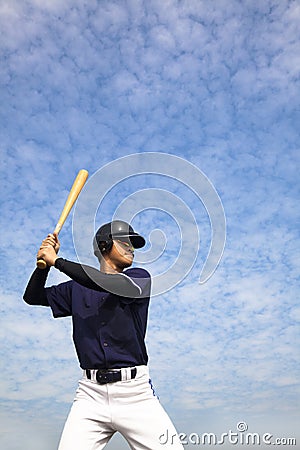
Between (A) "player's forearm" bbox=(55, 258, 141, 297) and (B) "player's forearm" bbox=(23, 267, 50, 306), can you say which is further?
(B) "player's forearm" bbox=(23, 267, 50, 306)

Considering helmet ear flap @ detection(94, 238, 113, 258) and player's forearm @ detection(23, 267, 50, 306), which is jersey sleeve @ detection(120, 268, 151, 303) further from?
player's forearm @ detection(23, 267, 50, 306)

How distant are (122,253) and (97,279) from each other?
2.29ft

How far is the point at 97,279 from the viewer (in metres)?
4.62

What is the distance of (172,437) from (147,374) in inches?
23.8

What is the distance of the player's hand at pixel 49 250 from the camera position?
4.80m

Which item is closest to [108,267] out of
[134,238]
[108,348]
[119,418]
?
[134,238]

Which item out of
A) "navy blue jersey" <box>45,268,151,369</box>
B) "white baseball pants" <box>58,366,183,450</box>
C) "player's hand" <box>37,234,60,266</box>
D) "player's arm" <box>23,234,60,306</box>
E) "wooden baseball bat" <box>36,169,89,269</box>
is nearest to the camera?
"white baseball pants" <box>58,366,183,450</box>

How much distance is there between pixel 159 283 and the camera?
4891 millimetres

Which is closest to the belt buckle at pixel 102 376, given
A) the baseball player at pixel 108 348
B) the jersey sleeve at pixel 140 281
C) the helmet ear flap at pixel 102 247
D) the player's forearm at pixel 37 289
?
the baseball player at pixel 108 348

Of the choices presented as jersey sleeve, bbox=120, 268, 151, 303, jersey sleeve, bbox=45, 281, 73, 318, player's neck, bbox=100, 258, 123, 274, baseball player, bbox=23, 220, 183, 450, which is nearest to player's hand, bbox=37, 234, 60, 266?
baseball player, bbox=23, 220, 183, 450

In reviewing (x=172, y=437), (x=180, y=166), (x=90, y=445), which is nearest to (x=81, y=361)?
(x=90, y=445)

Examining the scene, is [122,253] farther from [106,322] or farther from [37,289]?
[37,289]

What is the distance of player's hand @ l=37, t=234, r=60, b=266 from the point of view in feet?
15.7

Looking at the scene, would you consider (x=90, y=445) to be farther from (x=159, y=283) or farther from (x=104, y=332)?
(x=159, y=283)
